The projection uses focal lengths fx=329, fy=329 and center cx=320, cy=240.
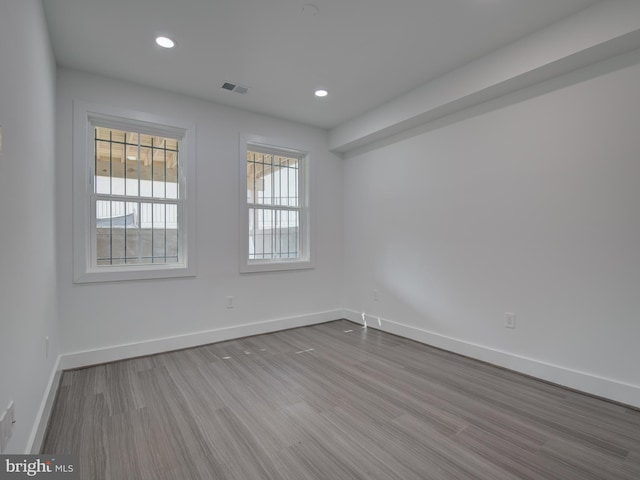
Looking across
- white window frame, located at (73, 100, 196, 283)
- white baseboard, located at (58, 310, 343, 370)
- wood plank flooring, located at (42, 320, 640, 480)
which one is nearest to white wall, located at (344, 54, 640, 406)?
wood plank flooring, located at (42, 320, 640, 480)

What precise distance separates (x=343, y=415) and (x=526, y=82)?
2.91 metres

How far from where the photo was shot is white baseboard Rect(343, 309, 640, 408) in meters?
2.27

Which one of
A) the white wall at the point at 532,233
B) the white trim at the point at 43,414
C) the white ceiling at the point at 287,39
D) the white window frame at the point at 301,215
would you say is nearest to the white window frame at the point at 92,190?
the white ceiling at the point at 287,39

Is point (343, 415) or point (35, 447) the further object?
point (343, 415)

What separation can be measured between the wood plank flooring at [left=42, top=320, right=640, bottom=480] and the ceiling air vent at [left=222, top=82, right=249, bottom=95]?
8.82 ft

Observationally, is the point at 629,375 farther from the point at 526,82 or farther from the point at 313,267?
the point at 313,267

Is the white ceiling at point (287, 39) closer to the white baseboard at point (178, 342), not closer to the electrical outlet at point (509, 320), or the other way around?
the electrical outlet at point (509, 320)

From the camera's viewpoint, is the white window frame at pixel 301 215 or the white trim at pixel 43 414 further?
the white window frame at pixel 301 215

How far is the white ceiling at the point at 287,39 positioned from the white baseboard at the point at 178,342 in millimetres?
2551

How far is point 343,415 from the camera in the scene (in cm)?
213

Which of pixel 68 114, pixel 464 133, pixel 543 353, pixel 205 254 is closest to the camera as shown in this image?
pixel 543 353

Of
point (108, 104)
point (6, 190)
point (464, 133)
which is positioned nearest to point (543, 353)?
point (464, 133)

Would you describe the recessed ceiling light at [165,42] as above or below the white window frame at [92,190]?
above

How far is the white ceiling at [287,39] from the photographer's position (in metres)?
2.22
